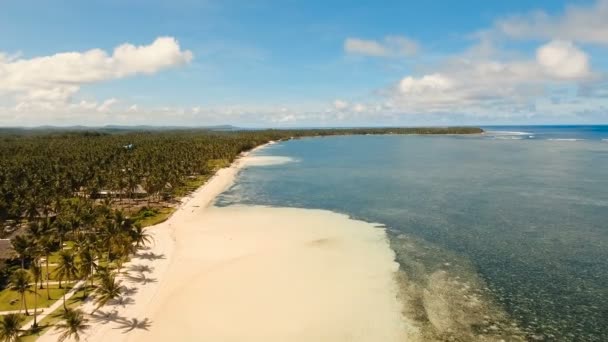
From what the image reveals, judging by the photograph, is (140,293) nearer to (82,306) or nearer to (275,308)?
(82,306)

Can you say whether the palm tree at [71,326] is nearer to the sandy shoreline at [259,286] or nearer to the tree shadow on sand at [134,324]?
the sandy shoreline at [259,286]

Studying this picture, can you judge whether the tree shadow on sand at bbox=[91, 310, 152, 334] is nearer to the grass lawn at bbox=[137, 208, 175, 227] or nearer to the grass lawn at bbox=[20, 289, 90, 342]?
the grass lawn at bbox=[20, 289, 90, 342]

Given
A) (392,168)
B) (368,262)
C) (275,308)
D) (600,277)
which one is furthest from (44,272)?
(392,168)

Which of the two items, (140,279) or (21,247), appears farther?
(140,279)

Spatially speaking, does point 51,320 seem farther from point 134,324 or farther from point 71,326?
point 134,324

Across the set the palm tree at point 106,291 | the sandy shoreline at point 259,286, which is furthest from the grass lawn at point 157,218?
the palm tree at point 106,291

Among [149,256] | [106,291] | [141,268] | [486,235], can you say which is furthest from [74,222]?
[486,235]
